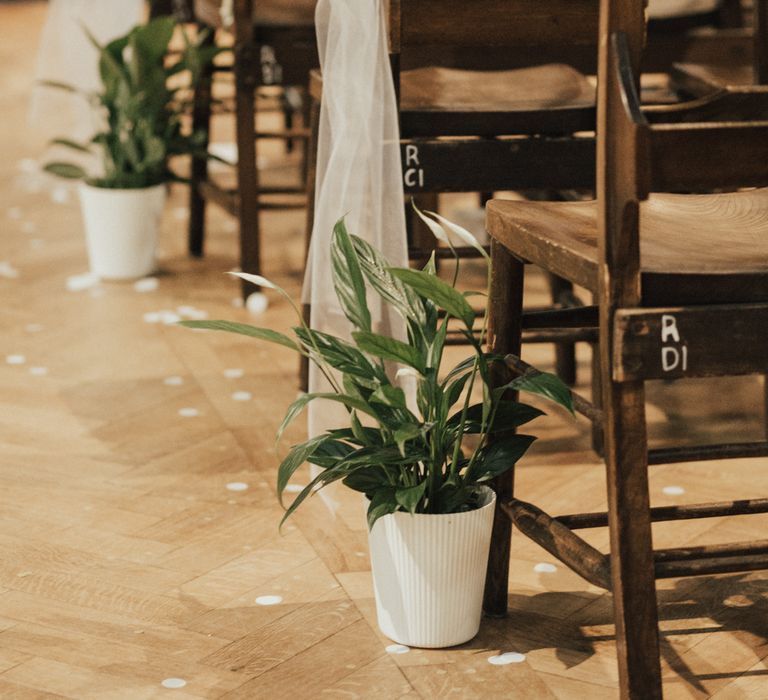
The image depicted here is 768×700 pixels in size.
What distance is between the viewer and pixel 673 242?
4.84ft

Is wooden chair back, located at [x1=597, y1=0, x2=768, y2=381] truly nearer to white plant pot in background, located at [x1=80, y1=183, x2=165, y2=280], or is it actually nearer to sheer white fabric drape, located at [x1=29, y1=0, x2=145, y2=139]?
white plant pot in background, located at [x1=80, y1=183, x2=165, y2=280]

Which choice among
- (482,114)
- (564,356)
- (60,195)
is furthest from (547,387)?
(60,195)

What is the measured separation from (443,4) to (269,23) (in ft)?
3.08

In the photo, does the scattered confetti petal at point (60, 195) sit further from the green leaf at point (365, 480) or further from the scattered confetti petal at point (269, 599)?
the green leaf at point (365, 480)

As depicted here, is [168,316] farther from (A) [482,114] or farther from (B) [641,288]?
(B) [641,288]

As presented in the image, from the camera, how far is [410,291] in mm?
1572

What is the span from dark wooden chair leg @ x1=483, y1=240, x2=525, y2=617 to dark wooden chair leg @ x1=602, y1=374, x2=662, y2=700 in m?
0.26

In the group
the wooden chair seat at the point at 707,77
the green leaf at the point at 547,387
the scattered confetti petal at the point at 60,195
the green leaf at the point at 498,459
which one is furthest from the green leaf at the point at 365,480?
the scattered confetti petal at the point at 60,195

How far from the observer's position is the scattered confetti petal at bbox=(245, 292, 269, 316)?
9.94ft

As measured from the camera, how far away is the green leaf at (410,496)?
57.8 inches

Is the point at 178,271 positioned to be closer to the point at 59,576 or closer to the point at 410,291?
the point at 59,576

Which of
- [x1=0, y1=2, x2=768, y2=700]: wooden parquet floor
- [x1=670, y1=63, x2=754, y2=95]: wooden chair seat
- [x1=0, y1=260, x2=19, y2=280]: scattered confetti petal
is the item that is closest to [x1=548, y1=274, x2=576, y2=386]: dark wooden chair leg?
[x1=0, y1=2, x2=768, y2=700]: wooden parquet floor

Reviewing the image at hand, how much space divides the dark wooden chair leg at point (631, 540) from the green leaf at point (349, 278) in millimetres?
321

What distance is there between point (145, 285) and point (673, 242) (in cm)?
195
